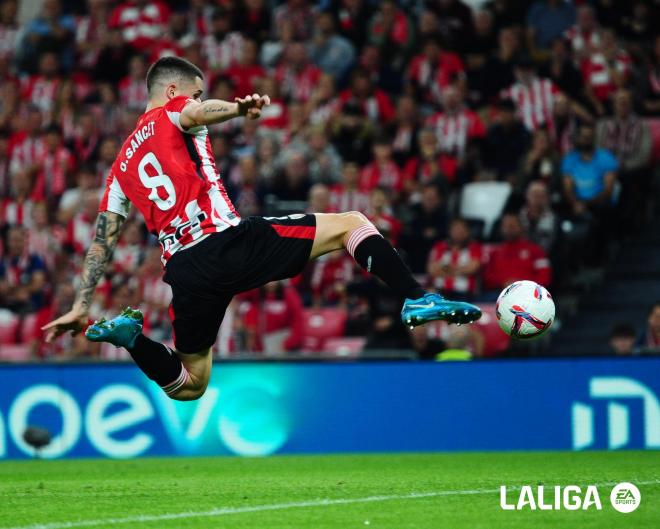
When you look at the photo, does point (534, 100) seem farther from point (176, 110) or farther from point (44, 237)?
point (176, 110)

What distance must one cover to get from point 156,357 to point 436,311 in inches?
74.9


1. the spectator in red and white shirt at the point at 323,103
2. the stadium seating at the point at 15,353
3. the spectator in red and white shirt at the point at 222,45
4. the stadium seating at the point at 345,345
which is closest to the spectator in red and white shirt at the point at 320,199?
the stadium seating at the point at 345,345

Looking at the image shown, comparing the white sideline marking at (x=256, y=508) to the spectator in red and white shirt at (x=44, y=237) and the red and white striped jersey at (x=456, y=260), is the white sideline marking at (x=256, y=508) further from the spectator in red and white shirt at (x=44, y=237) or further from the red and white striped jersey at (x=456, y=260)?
the spectator in red and white shirt at (x=44, y=237)

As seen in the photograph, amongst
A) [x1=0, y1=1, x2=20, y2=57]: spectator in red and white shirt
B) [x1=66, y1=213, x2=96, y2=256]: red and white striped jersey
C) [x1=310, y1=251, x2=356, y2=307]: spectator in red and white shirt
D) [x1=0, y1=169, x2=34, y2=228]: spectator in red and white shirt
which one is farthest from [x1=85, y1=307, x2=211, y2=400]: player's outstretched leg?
[x1=0, y1=1, x2=20, y2=57]: spectator in red and white shirt

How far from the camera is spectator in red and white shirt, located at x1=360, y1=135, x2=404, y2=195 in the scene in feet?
48.3

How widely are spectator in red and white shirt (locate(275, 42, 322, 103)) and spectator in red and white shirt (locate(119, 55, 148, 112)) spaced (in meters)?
1.89

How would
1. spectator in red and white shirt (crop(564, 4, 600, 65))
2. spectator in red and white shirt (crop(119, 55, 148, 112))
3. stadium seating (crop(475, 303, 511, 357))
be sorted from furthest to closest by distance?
spectator in red and white shirt (crop(119, 55, 148, 112)) < spectator in red and white shirt (crop(564, 4, 600, 65)) < stadium seating (crop(475, 303, 511, 357))

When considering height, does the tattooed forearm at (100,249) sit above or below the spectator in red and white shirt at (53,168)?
above

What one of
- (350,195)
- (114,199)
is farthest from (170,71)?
(350,195)

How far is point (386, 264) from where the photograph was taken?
723 centimetres

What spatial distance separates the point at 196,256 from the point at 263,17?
10466 mm

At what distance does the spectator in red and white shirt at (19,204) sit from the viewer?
16.2 metres

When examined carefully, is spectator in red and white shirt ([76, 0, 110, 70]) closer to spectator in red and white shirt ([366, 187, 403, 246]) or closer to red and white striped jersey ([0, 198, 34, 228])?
red and white striped jersey ([0, 198, 34, 228])

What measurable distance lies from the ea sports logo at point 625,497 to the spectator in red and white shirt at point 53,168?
1048cm
